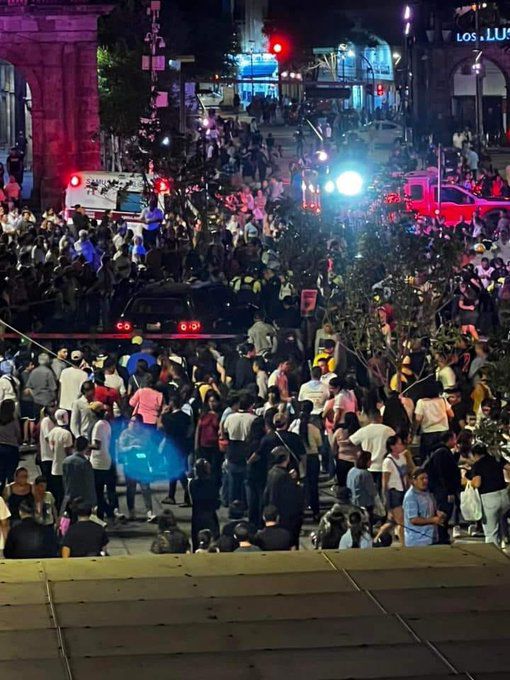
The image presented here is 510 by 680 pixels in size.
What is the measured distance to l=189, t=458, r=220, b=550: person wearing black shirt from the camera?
50.6 ft

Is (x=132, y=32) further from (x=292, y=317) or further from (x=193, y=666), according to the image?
(x=193, y=666)

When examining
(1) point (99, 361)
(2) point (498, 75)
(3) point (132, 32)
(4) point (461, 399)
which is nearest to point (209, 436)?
(4) point (461, 399)

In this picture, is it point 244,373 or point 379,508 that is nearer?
point 379,508

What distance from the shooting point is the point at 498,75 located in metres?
71.8

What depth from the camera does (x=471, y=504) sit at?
50.3 ft

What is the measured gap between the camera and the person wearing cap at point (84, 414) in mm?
17844

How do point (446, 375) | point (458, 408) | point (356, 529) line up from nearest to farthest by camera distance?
point (356, 529) < point (458, 408) < point (446, 375)

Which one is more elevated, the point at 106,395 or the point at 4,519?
the point at 106,395

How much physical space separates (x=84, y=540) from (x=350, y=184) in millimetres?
20968

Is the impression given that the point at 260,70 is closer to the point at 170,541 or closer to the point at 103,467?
the point at 103,467

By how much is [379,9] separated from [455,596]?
104858 millimetres

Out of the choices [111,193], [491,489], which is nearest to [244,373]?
[491,489]

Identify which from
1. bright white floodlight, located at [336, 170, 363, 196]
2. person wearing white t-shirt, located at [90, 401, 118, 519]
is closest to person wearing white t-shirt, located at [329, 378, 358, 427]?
person wearing white t-shirt, located at [90, 401, 118, 519]

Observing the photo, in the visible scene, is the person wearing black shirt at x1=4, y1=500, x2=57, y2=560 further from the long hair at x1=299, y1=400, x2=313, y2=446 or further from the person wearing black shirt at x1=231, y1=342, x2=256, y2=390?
the person wearing black shirt at x1=231, y1=342, x2=256, y2=390
